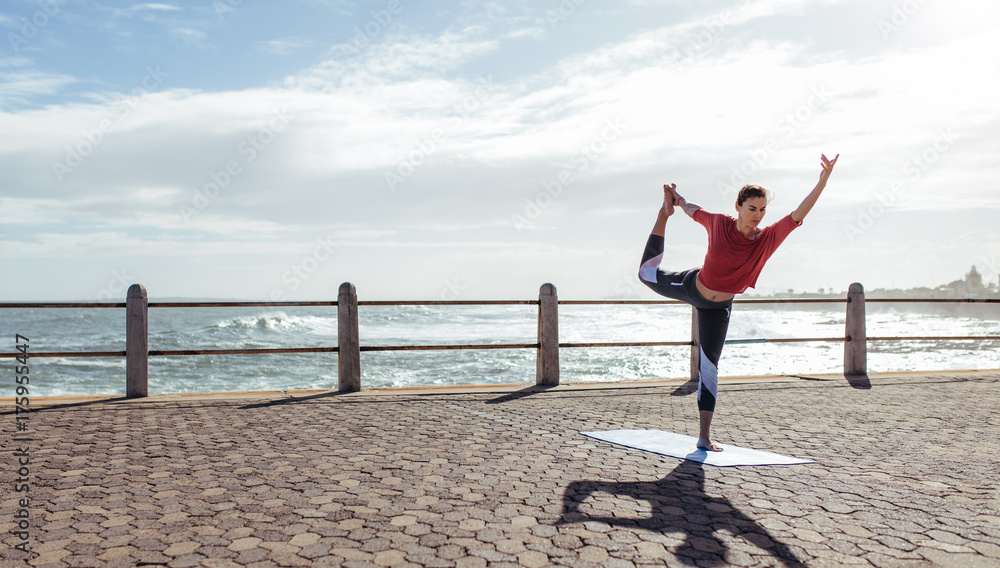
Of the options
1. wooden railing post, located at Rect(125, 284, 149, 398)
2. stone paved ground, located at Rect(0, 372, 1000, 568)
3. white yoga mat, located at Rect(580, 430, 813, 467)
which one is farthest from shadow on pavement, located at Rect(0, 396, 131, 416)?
white yoga mat, located at Rect(580, 430, 813, 467)

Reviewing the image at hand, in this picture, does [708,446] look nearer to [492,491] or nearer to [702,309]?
[702,309]

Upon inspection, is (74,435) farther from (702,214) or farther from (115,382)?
(115,382)

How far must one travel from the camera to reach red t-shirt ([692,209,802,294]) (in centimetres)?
458

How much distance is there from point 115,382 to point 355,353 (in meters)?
15.2

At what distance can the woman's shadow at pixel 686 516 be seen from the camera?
3.03 metres

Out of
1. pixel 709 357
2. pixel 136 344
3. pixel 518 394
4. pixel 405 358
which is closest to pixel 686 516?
pixel 709 357

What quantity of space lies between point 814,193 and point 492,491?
2.59 meters

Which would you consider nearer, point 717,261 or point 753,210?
point 753,210

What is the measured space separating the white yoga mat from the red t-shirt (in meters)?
1.10

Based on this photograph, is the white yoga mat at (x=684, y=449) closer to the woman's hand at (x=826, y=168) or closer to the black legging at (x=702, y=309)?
the black legging at (x=702, y=309)

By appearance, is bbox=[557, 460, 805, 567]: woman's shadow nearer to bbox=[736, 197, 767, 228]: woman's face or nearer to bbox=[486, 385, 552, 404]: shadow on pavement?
bbox=[736, 197, 767, 228]: woman's face

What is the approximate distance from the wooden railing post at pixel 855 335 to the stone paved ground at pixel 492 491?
342 centimetres

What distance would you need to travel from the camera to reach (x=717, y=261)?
4.78 m

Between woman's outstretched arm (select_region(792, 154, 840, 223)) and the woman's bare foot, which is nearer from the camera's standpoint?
woman's outstretched arm (select_region(792, 154, 840, 223))
